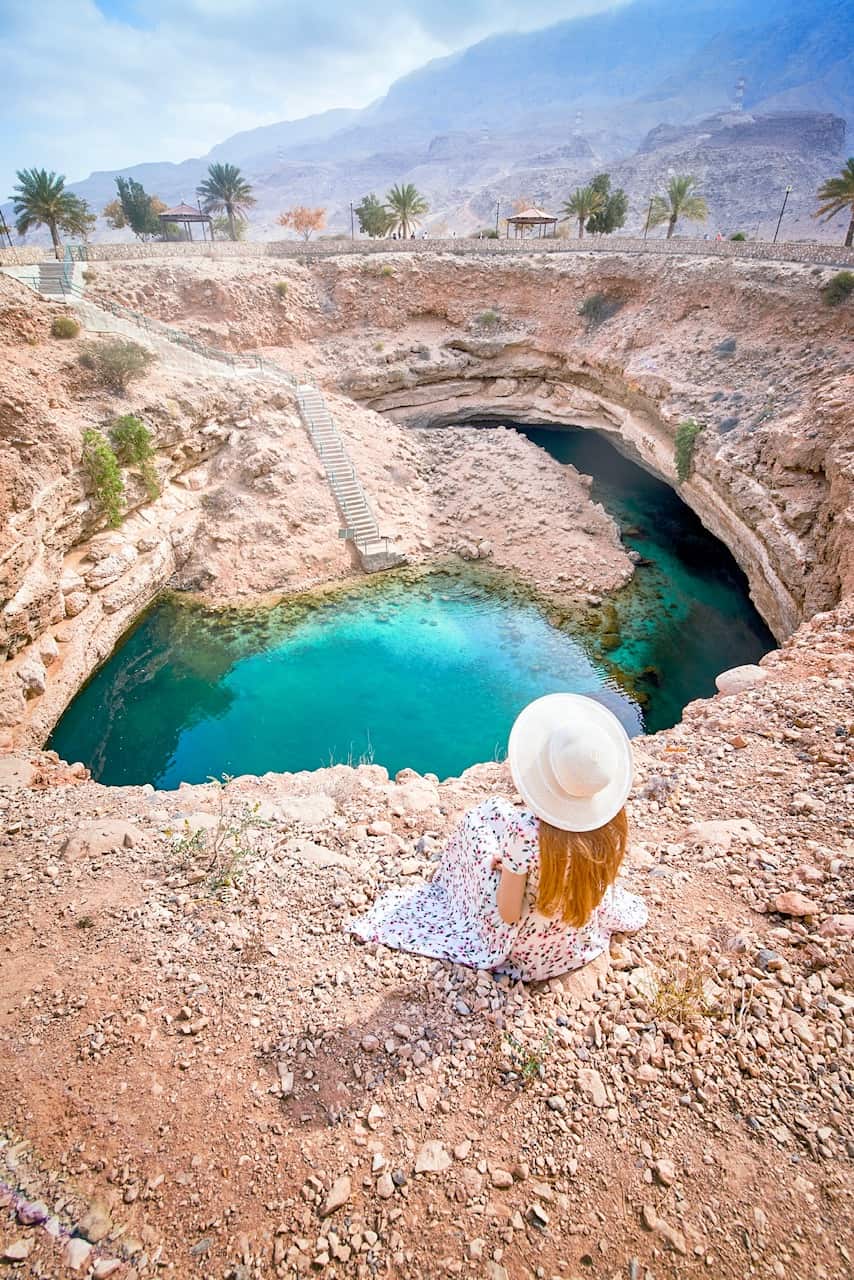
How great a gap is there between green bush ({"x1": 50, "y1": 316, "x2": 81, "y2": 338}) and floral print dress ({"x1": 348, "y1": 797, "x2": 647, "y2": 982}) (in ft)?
58.5

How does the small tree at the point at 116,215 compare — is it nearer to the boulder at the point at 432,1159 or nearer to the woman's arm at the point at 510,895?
the woman's arm at the point at 510,895

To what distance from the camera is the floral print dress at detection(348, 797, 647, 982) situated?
404 centimetres

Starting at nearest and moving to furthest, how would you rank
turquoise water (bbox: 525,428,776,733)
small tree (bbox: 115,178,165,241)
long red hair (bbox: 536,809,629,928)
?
1. long red hair (bbox: 536,809,629,928)
2. turquoise water (bbox: 525,428,776,733)
3. small tree (bbox: 115,178,165,241)

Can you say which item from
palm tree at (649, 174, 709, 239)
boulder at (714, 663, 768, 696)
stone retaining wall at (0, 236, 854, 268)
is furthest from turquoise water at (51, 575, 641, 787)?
palm tree at (649, 174, 709, 239)

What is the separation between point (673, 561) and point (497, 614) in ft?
22.9

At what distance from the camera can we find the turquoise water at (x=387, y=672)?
12.1 metres

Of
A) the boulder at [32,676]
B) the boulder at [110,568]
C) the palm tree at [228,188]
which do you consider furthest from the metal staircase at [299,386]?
the palm tree at [228,188]

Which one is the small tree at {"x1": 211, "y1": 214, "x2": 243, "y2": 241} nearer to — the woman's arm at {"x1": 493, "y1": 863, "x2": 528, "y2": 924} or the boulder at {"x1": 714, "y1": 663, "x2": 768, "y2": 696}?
the boulder at {"x1": 714, "y1": 663, "x2": 768, "y2": 696}

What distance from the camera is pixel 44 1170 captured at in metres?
3.45

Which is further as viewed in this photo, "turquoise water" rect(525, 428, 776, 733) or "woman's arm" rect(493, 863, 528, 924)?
"turquoise water" rect(525, 428, 776, 733)

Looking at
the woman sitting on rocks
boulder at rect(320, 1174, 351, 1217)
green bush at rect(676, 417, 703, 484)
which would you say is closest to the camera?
boulder at rect(320, 1174, 351, 1217)

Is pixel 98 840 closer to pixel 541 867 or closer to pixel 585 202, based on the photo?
pixel 541 867

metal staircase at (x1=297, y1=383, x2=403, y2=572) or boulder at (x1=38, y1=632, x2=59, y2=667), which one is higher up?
metal staircase at (x1=297, y1=383, x2=403, y2=572)

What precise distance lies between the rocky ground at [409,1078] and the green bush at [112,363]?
1403 cm
